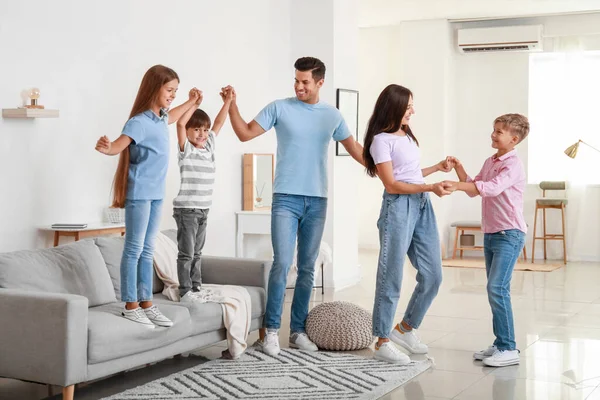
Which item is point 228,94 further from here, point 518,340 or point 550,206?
point 550,206

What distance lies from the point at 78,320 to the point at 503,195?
7.40 feet

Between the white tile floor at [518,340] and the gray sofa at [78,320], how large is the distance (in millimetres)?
332

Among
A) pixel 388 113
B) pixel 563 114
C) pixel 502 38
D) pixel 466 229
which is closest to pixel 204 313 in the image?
pixel 388 113

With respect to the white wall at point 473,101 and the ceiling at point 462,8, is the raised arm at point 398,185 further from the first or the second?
the white wall at point 473,101

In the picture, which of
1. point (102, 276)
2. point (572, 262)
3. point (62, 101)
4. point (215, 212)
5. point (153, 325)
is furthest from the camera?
point (572, 262)

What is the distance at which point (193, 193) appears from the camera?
481 cm

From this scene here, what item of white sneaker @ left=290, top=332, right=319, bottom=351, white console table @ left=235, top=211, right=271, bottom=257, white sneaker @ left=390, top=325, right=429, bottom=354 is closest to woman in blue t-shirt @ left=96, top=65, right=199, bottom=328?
white sneaker @ left=290, top=332, right=319, bottom=351

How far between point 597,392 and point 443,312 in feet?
7.33

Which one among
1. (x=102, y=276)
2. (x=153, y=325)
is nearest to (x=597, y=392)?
(x=153, y=325)

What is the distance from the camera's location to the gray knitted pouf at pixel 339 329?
4.81 m

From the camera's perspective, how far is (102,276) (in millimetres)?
4391

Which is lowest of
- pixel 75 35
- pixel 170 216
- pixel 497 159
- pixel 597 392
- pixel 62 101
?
pixel 597 392

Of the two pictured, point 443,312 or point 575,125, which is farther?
point 575,125

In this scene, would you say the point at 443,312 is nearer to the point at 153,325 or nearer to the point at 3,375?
the point at 153,325
